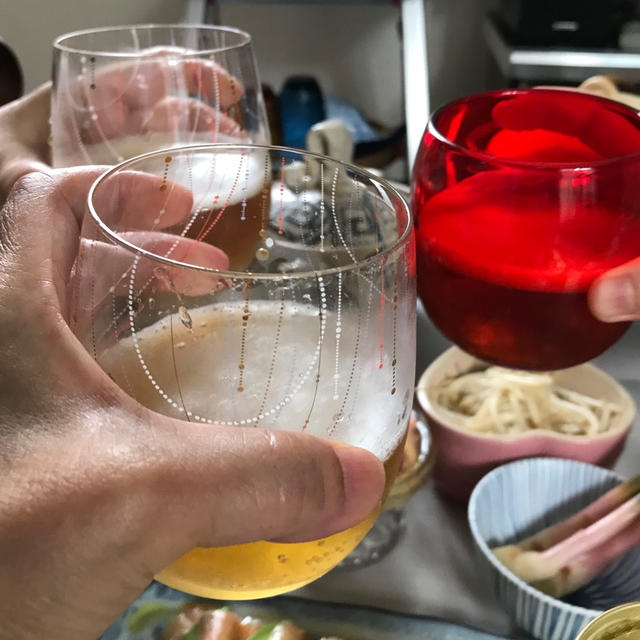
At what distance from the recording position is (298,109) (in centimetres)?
126

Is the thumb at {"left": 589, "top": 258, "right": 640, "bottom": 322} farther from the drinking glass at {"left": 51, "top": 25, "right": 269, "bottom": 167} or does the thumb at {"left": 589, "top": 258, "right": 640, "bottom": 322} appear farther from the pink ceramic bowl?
the drinking glass at {"left": 51, "top": 25, "right": 269, "bottom": 167}

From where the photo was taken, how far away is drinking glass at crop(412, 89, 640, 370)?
1.19 ft

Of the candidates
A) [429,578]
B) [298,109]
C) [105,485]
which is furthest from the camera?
[298,109]

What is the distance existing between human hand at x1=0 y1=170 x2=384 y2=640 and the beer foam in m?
0.02

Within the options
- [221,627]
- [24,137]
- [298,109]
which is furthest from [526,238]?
[298,109]

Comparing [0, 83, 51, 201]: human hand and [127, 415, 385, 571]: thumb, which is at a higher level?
[0, 83, 51, 201]: human hand

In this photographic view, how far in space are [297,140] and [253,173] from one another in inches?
35.7

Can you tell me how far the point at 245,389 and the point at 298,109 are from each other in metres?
1.04

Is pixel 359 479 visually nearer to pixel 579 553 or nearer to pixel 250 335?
pixel 250 335

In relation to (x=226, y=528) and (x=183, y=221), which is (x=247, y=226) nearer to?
(x=183, y=221)

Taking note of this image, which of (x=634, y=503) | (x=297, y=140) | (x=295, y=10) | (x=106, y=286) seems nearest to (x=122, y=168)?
(x=106, y=286)

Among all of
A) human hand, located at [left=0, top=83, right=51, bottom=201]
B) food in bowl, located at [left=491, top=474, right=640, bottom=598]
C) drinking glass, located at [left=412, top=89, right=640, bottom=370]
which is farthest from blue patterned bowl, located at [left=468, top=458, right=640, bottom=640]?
human hand, located at [left=0, top=83, right=51, bottom=201]

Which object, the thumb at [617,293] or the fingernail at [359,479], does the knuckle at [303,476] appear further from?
the thumb at [617,293]

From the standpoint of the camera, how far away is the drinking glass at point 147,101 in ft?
1.65
